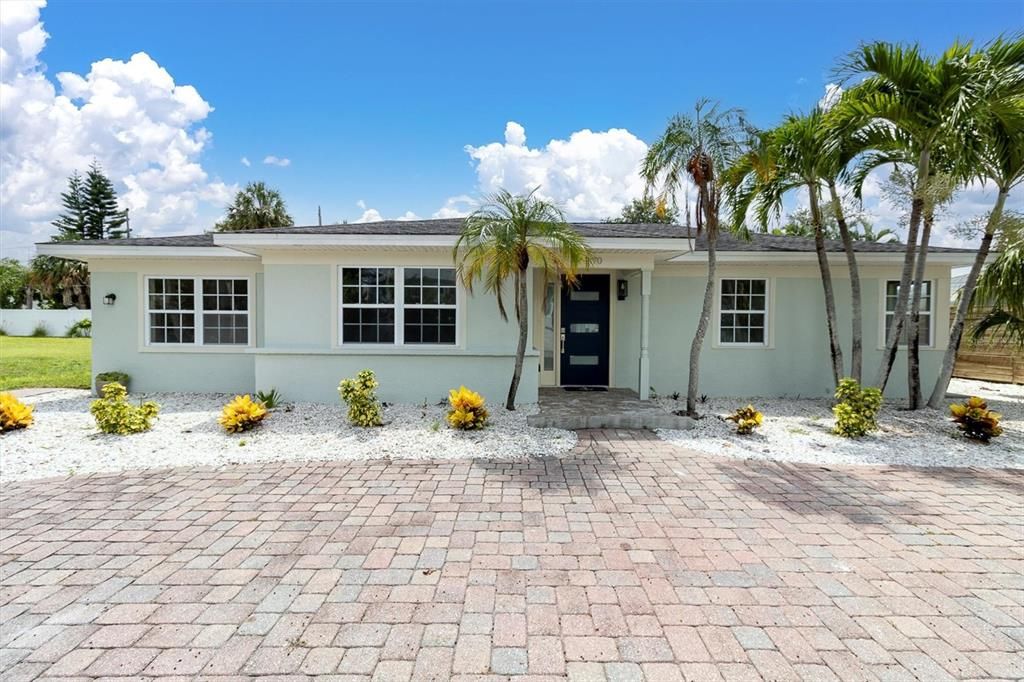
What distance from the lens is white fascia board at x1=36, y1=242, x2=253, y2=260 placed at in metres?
9.11

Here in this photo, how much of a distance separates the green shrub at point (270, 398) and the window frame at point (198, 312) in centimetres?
179

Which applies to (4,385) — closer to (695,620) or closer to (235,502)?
(235,502)

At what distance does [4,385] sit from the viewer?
11133 mm

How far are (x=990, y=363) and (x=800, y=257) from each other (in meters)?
8.70

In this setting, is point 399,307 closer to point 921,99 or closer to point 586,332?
point 586,332

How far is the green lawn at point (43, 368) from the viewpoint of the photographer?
11.4 metres

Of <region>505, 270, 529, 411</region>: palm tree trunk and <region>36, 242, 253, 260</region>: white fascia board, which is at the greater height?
<region>36, 242, 253, 260</region>: white fascia board

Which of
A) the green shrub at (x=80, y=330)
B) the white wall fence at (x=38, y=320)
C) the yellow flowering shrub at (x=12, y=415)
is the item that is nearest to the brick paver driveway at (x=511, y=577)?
the yellow flowering shrub at (x=12, y=415)

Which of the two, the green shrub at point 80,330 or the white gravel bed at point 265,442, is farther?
the green shrub at point 80,330

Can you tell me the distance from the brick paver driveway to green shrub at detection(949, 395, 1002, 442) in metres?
1.96

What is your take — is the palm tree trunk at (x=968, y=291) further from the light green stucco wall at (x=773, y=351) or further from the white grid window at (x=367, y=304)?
the white grid window at (x=367, y=304)

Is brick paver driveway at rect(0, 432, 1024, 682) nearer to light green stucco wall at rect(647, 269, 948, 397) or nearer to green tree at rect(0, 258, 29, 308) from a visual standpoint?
light green stucco wall at rect(647, 269, 948, 397)

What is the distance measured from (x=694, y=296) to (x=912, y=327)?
3667mm

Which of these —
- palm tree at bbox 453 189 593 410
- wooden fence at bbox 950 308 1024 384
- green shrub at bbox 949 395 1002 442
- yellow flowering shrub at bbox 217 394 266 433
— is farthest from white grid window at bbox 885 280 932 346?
yellow flowering shrub at bbox 217 394 266 433
